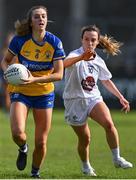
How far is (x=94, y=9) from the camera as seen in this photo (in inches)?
1631

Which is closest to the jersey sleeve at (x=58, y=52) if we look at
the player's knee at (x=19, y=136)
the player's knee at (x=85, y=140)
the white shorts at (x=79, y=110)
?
the white shorts at (x=79, y=110)

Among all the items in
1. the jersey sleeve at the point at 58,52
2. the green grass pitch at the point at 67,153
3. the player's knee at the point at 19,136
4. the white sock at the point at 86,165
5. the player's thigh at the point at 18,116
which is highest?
the jersey sleeve at the point at 58,52

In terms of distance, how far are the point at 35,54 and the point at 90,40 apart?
992 millimetres

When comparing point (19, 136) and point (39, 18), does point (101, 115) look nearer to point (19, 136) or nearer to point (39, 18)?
point (19, 136)

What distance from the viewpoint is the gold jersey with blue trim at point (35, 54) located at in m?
11.4

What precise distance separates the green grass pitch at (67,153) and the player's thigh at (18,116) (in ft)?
2.17

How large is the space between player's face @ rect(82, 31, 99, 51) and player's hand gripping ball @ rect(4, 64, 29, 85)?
1280 millimetres

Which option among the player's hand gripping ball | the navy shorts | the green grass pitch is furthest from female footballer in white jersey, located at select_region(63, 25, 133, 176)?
the player's hand gripping ball

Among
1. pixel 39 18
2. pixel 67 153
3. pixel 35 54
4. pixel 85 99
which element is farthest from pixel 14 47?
pixel 67 153

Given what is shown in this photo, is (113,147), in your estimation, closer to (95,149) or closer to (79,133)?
(79,133)

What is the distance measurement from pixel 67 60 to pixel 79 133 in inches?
40.0

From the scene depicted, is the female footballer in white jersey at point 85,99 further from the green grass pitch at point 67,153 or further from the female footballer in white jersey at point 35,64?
the female footballer in white jersey at point 35,64

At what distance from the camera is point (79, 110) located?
1205cm

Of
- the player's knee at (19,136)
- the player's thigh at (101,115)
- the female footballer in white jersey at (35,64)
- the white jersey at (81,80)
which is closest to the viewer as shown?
the player's knee at (19,136)
